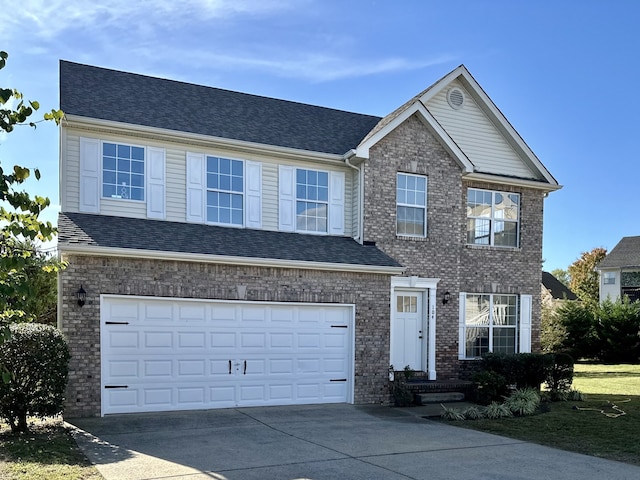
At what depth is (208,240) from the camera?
43.7ft

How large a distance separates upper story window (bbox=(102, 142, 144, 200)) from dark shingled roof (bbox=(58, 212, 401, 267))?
23.9 inches

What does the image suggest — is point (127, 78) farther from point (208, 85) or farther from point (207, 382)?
point (207, 382)

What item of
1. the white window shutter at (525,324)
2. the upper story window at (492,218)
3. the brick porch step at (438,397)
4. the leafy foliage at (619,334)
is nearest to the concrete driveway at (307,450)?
the brick porch step at (438,397)

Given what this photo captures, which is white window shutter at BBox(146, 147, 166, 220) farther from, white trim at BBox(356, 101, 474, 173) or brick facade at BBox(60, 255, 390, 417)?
white trim at BBox(356, 101, 474, 173)

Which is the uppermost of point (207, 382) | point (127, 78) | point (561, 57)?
point (561, 57)

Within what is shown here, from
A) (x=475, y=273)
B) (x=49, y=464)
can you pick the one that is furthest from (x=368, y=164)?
(x=49, y=464)

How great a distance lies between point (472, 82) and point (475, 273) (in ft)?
18.0

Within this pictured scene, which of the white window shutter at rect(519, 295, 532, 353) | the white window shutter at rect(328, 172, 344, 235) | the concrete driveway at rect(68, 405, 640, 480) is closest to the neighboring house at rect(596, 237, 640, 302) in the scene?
the white window shutter at rect(519, 295, 532, 353)

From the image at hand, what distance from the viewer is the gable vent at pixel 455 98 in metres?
17.6

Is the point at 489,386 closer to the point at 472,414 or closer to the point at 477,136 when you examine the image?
the point at 472,414

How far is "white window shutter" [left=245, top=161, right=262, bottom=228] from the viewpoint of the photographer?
1465 cm

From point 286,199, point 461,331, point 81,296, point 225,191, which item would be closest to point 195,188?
point 225,191

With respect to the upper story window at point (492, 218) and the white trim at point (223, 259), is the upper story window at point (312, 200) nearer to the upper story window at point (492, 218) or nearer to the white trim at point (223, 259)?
the white trim at point (223, 259)

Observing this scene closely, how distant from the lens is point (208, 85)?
17438mm
